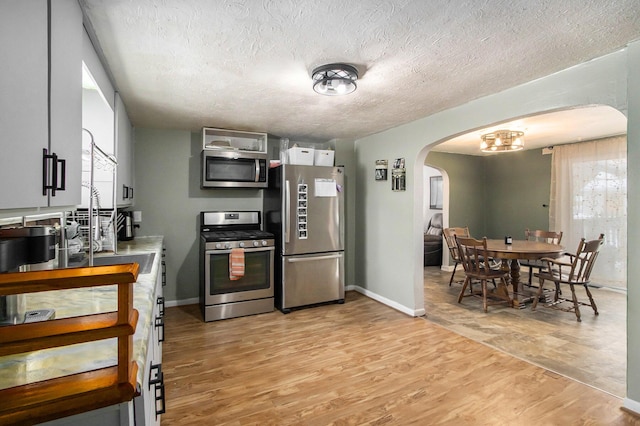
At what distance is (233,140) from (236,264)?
163 centimetres

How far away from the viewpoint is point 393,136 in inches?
154

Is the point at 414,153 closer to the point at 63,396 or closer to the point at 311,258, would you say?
the point at 311,258

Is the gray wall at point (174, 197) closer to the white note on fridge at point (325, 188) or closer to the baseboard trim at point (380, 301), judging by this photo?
the baseboard trim at point (380, 301)

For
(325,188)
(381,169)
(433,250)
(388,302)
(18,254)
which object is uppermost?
(381,169)

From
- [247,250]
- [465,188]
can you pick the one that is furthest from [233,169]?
[465,188]

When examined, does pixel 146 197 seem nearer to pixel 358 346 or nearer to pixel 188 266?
pixel 188 266

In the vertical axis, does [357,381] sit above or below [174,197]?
below

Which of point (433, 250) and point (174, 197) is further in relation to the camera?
point (433, 250)

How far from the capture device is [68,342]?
676mm

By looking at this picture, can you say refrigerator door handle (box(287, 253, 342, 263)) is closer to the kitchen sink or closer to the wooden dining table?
the kitchen sink

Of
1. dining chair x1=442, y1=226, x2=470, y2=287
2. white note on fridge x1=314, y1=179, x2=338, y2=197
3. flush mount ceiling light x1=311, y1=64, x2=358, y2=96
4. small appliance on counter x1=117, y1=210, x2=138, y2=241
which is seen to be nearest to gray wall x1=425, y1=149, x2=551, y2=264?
dining chair x1=442, y1=226, x2=470, y2=287

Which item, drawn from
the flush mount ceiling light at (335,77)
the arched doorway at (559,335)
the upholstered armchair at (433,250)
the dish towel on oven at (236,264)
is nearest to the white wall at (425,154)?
the arched doorway at (559,335)

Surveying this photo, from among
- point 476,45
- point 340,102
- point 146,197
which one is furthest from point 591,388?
point 146,197

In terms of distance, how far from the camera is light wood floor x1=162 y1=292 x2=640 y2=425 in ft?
6.44
